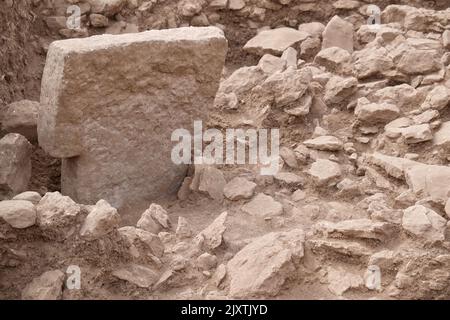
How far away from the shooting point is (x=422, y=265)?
10.2 feet

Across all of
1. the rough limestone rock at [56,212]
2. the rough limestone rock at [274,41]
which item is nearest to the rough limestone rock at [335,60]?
the rough limestone rock at [274,41]

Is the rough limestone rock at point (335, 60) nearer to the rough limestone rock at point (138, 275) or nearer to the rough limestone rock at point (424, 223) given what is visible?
the rough limestone rock at point (424, 223)

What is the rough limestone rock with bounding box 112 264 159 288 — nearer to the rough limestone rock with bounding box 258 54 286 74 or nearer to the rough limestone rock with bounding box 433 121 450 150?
the rough limestone rock with bounding box 433 121 450 150

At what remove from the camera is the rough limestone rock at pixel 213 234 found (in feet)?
11.1

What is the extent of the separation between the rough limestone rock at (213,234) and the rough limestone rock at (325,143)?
3.41ft

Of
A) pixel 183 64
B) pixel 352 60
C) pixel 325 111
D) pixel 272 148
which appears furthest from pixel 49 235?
pixel 352 60

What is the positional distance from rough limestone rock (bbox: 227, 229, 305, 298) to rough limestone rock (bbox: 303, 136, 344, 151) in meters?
1.16

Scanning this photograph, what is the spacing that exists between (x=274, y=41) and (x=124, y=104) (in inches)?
87.8

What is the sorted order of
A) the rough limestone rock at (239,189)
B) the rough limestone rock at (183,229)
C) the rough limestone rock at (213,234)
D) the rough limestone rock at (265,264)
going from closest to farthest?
the rough limestone rock at (265,264)
the rough limestone rock at (213,234)
the rough limestone rock at (183,229)
the rough limestone rock at (239,189)

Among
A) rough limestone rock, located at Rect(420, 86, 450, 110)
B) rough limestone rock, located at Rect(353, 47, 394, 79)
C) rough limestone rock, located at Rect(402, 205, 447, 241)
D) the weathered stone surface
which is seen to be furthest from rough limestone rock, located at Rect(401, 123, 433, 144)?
the weathered stone surface

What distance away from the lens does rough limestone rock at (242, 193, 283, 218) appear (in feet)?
12.6

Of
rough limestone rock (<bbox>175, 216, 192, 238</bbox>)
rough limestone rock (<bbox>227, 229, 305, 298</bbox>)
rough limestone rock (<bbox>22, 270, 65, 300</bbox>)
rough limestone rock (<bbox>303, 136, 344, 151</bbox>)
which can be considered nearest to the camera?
rough limestone rock (<bbox>22, 270, 65, 300</bbox>)

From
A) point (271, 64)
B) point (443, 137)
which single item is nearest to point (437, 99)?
point (443, 137)

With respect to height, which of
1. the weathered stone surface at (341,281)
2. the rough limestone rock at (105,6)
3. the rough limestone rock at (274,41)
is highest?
the rough limestone rock at (105,6)
